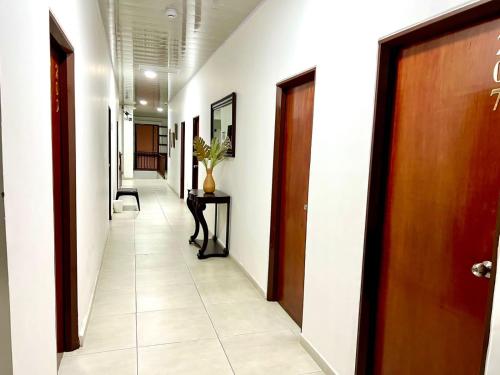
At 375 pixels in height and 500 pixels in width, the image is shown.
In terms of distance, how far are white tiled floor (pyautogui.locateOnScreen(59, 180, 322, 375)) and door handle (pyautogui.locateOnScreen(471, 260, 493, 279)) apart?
1.30 meters

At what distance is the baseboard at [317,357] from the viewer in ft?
7.19

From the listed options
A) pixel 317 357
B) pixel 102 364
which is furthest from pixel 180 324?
pixel 317 357

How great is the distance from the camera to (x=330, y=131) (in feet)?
7.26

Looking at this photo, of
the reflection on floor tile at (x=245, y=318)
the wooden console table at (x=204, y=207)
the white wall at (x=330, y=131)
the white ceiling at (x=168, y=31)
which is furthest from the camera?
the wooden console table at (x=204, y=207)

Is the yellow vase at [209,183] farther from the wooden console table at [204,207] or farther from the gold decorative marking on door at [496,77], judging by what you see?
the gold decorative marking on door at [496,77]

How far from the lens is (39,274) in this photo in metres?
1.39

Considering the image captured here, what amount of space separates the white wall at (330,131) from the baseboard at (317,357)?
40 millimetres

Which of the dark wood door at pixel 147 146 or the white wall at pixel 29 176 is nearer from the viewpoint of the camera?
the white wall at pixel 29 176

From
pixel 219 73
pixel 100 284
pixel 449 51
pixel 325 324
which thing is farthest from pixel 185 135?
pixel 449 51

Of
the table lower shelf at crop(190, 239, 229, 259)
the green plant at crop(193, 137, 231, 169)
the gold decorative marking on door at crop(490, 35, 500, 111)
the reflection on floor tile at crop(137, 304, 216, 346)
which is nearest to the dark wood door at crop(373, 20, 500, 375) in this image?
the gold decorative marking on door at crop(490, 35, 500, 111)

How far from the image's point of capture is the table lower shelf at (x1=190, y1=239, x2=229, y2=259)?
173 inches

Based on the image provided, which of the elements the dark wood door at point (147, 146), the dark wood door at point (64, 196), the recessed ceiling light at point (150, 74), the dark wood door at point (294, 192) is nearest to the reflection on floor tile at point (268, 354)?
the dark wood door at point (294, 192)

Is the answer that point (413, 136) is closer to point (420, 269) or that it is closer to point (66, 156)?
point (420, 269)

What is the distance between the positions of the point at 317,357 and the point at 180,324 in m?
1.07
